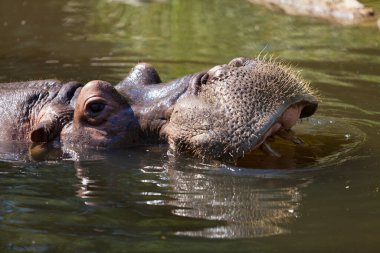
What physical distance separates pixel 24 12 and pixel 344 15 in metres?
5.45

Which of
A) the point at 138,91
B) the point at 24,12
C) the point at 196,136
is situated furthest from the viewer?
the point at 24,12

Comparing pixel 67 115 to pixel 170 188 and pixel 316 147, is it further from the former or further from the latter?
pixel 316 147

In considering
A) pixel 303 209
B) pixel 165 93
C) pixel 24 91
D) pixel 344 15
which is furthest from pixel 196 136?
pixel 344 15

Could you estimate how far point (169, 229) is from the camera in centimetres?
484

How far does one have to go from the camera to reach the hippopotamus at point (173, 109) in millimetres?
5887

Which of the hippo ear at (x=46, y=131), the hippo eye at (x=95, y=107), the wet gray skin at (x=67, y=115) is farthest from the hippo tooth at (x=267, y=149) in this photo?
the hippo ear at (x=46, y=131)

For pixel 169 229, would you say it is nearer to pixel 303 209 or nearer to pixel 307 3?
pixel 303 209

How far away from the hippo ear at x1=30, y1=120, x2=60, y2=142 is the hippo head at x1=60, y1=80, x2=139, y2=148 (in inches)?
3.2

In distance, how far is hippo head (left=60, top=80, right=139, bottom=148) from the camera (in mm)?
6297

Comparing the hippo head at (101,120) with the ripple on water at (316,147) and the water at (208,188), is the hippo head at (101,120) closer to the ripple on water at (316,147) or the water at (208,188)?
the water at (208,188)

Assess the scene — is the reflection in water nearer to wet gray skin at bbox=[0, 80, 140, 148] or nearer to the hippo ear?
wet gray skin at bbox=[0, 80, 140, 148]

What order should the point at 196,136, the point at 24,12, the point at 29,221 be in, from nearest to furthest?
the point at 29,221, the point at 196,136, the point at 24,12

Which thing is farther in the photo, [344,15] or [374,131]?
[344,15]

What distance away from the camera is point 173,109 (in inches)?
244
